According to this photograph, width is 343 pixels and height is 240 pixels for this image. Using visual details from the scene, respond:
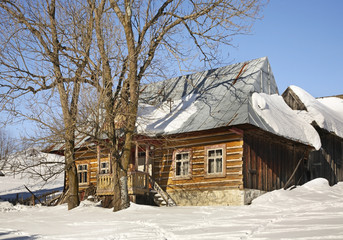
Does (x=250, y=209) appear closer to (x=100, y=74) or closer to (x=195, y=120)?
(x=195, y=120)

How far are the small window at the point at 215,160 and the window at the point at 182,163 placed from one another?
1022 millimetres

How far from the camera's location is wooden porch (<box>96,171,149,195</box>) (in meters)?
19.8

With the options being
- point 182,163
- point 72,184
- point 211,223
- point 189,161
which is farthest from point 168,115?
point 211,223

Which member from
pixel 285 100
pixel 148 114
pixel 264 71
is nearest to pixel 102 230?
pixel 148 114

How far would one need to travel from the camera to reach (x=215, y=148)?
67.3ft

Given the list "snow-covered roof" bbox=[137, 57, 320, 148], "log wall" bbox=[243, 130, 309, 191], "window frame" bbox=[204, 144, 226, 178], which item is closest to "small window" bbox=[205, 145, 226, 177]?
"window frame" bbox=[204, 144, 226, 178]

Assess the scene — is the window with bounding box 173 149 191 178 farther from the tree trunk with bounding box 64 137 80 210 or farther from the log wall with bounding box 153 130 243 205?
the tree trunk with bounding box 64 137 80 210

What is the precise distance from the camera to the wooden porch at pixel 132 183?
1981cm

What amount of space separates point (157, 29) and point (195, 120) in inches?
181

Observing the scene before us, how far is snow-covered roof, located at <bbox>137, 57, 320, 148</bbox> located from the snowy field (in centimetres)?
352

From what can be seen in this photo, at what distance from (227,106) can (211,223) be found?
8.29 metres

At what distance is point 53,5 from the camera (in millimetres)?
20578

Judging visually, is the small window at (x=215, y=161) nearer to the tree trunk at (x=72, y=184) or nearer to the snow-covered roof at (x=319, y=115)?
the snow-covered roof at (x=319, y=115)

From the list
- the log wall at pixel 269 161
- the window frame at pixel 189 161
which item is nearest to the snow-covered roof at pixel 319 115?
the log wall at pixel 269 161
